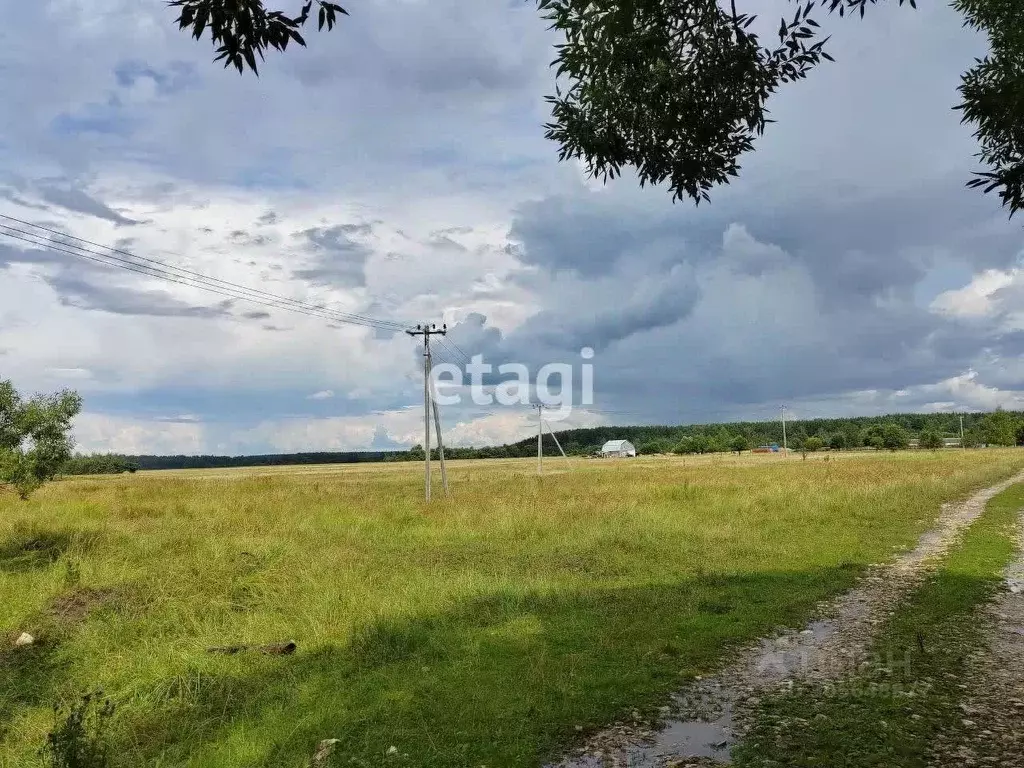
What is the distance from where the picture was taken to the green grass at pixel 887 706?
18.4ft

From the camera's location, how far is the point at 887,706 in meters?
6.59

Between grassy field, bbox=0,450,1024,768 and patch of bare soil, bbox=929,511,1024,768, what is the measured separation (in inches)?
98.1

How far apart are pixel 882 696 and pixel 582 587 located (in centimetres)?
616

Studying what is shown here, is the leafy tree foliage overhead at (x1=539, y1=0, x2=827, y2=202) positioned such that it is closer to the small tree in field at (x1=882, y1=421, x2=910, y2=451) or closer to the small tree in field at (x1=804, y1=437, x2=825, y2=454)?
the small tree in field at (x1=804, y1=437, x2=825, y2=454)

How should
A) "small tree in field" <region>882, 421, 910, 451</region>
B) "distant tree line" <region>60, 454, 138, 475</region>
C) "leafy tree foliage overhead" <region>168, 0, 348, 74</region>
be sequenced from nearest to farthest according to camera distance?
"leafy tree foliage overhead" <region>168, 0, 348, 74</region>, "distant tree line" <region>60, 454, 138, 475</region>, "small tree in field" <region>882, 421, 910, 451</region>

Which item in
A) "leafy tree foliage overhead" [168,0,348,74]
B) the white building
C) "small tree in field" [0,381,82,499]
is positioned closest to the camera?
"leafy tree foliage overhead" [168,0,348,74]

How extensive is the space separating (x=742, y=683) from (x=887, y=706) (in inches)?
56.3

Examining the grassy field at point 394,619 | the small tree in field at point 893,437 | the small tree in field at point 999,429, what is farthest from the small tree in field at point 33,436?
the small tree in field at point 999,429

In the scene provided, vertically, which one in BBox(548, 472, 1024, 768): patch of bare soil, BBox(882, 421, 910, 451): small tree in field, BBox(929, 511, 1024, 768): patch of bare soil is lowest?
BBox(548, 472, 1024, 768): patch of bare soil

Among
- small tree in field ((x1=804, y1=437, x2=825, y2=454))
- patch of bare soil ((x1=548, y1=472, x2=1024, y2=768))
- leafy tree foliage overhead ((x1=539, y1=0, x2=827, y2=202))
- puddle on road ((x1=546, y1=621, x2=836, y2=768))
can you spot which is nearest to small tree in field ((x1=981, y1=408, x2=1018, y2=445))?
small tree in field ((x1=804, y1=437, x2=825, y2=454))

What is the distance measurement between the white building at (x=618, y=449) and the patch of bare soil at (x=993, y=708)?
160033 mm

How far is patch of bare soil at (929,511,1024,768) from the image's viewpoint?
5500 mm

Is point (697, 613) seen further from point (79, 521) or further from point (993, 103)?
point (79, 521)

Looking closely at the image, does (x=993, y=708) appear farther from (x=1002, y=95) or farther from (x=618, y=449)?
(x=618, y=449)
